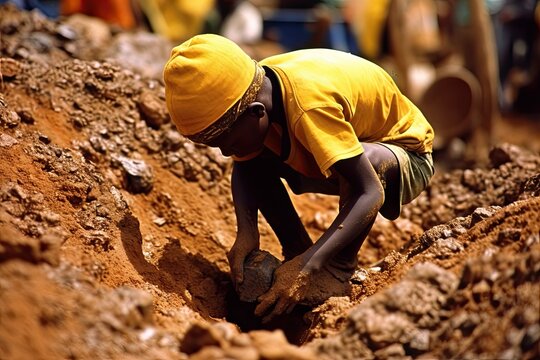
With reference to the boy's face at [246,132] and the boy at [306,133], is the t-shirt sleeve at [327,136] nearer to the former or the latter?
the boy at [306,133]

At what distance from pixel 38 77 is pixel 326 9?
5753 mm

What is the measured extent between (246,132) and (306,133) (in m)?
0.26

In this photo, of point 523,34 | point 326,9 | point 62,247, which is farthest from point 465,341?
point 523,34

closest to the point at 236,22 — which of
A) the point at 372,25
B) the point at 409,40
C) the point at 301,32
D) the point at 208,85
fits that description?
the point at 301,32

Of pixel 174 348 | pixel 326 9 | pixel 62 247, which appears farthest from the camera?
pixel 326 9

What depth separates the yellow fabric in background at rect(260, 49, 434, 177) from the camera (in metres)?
2.80

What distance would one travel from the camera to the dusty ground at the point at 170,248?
2250 mm

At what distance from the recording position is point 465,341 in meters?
2.31

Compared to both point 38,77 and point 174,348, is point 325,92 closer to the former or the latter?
point 174,348

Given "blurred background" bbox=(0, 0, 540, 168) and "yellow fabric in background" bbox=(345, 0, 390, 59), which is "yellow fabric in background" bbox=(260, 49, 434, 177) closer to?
"blurred background" bbox=(0, 0, 540, 168)

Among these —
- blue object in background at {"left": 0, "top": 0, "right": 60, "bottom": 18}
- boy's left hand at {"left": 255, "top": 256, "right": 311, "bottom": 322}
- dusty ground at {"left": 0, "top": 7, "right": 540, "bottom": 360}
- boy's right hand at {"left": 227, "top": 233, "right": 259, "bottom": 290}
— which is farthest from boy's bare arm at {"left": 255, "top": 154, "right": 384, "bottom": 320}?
blue object in background at {"left": 0, "top": 0, "right": 60, "bottom": 18}

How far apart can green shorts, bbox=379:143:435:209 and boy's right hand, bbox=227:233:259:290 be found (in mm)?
612

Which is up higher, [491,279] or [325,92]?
[325,92]

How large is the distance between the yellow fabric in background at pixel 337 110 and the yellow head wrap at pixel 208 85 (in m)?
0.18
